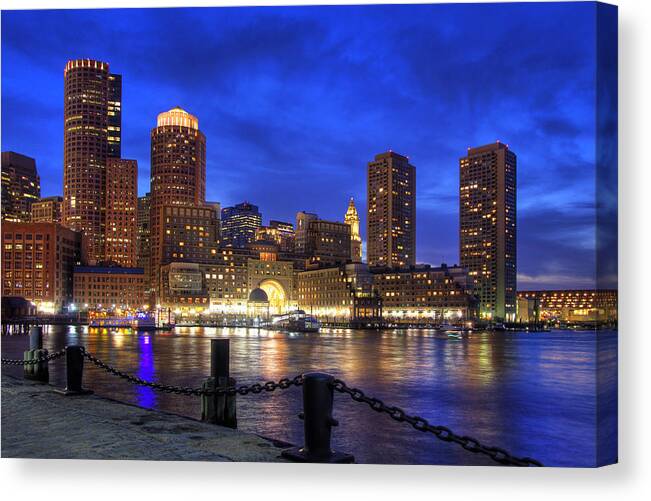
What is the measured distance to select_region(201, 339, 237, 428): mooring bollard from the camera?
26.4 feet

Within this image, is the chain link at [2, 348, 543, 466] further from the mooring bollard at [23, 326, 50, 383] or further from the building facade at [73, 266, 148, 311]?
the building facade at [73, 266, 148, 311]

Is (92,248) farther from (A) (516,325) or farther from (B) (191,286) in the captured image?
(A) (516,325)

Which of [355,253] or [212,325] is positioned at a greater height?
[355,253]

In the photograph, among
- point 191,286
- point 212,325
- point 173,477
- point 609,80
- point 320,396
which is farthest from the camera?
point 191,286

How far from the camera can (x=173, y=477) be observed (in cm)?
791

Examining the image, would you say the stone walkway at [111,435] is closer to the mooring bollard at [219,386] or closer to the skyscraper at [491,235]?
the mooring bollard at [219,386]

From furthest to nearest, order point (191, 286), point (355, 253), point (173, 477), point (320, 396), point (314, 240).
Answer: point (355, 253) < point (314, 240) < point (191, 286) < point (173, 477) < point (320, 396)

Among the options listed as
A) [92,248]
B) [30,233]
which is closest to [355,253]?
[92,248]

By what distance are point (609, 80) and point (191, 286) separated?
113 meters

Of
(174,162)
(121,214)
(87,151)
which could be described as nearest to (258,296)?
(174,162)

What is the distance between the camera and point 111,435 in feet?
24.9

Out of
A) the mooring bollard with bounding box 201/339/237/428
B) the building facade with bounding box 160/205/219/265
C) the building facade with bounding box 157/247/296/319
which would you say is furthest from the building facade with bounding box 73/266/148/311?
the mooring bollard with bounding box 201/339/237/428

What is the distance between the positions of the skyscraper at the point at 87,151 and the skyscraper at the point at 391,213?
76.0 m

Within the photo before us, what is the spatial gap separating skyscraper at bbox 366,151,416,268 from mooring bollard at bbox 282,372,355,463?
459 ft
